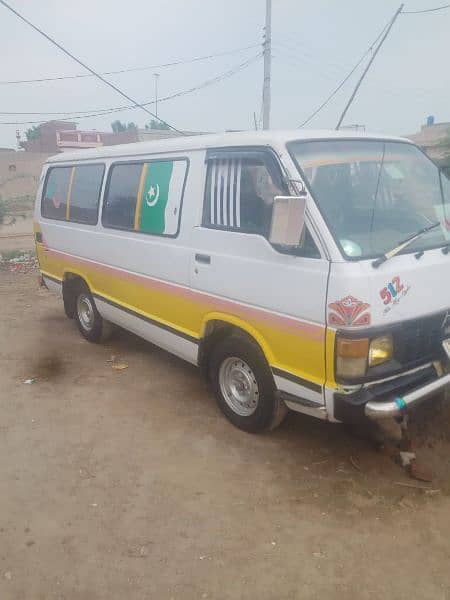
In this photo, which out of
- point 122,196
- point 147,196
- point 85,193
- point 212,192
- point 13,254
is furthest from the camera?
point 13,254

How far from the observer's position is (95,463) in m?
3.44

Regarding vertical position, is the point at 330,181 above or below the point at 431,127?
below

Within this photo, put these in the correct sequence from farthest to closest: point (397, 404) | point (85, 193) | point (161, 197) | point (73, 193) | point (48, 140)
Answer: point (48, 140) < point (73, 193) < point (85, 193) < point (161, 197) < point (397, 404)

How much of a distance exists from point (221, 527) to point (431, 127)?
37404 millimetres

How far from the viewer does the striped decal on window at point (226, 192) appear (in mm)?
3295

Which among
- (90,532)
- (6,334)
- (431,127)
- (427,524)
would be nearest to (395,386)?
(427,524)

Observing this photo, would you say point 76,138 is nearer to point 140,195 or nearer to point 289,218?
point 140,195

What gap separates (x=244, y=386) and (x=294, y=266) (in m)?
1.24

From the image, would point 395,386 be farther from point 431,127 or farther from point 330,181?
point 431,127

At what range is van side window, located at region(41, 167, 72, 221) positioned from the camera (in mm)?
5609

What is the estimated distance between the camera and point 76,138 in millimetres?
46625

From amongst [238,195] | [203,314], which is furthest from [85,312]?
[238,195]

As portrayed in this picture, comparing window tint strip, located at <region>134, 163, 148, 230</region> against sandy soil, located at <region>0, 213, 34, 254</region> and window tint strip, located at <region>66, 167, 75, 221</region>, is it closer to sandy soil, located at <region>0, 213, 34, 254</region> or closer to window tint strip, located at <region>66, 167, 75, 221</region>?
window tint strip, located at <region>66, 167, 75, 221</region>

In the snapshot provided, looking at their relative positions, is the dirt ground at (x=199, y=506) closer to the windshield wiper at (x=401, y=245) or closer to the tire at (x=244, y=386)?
the tire at (x=244, y=386)
